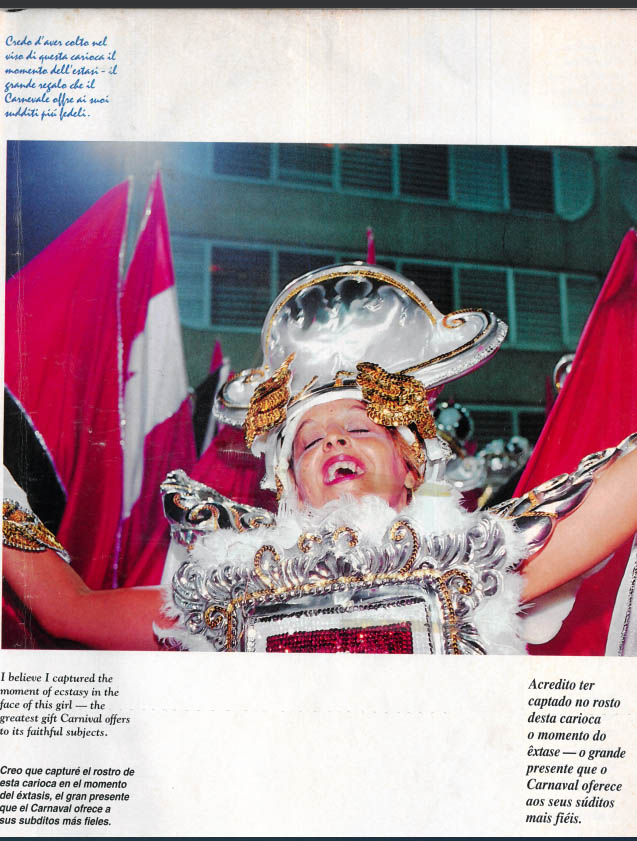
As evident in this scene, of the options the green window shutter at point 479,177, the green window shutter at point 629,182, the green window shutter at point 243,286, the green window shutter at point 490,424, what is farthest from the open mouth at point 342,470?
the green window shutter at point 629,182

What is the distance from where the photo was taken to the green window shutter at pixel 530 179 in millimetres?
2508

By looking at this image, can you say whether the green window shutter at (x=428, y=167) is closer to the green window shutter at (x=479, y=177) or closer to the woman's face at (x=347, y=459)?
the green window shutter at (x=479, y=177)

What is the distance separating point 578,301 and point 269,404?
0.94m

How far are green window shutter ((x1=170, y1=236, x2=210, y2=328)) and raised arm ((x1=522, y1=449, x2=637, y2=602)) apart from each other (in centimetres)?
117

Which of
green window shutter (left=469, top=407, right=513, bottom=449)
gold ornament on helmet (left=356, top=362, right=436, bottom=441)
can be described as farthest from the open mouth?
green window shutter (left=469, top=407, right=513, bottom=449)

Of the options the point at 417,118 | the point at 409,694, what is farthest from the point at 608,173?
the point at 409,694

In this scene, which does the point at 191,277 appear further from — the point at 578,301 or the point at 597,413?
the point at 597,413

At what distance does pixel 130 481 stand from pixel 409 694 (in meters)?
0.99

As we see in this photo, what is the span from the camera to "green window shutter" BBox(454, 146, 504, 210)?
2504 millimetres

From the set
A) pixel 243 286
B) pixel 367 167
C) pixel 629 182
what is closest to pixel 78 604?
pixel 243 286

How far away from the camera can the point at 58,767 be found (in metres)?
2.46

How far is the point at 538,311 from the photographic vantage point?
8.16 ft

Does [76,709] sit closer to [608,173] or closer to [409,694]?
[409,694]

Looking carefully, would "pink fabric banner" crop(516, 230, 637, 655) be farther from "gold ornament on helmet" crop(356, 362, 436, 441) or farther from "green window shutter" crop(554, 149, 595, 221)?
"gold ornament on helmet" crop(356, 362, 436, 441)
